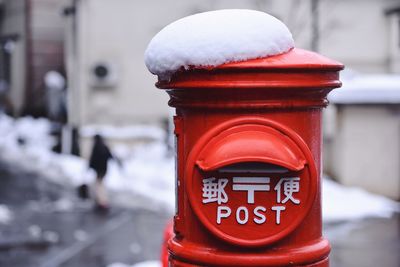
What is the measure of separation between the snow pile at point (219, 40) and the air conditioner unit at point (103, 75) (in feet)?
54.1

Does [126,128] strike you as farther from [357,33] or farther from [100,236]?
[100,236]

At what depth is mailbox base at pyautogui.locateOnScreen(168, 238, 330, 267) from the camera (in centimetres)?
282

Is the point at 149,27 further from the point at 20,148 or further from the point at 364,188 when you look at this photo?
the point at 364,188

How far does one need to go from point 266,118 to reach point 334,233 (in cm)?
770

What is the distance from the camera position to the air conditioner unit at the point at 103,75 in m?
19.3

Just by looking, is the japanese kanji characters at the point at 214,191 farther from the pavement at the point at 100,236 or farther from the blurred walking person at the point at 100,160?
the blurred walking person at the point at 100,160

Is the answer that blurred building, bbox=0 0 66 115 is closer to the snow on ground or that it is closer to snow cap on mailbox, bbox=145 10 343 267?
the snow on ground

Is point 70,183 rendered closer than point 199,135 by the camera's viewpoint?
No

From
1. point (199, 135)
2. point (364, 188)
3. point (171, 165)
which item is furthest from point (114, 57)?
point (199, 135)

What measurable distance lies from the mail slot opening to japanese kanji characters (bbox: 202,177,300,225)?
3 cm

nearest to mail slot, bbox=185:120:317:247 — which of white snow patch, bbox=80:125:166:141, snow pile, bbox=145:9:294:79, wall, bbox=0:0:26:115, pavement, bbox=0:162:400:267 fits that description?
snow pile, bbox=145:9:294:79

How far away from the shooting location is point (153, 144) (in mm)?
19391

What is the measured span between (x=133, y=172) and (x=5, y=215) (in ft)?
16.1

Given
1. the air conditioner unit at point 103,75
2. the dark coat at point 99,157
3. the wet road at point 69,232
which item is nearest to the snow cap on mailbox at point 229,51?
the wet road at point 69,232
